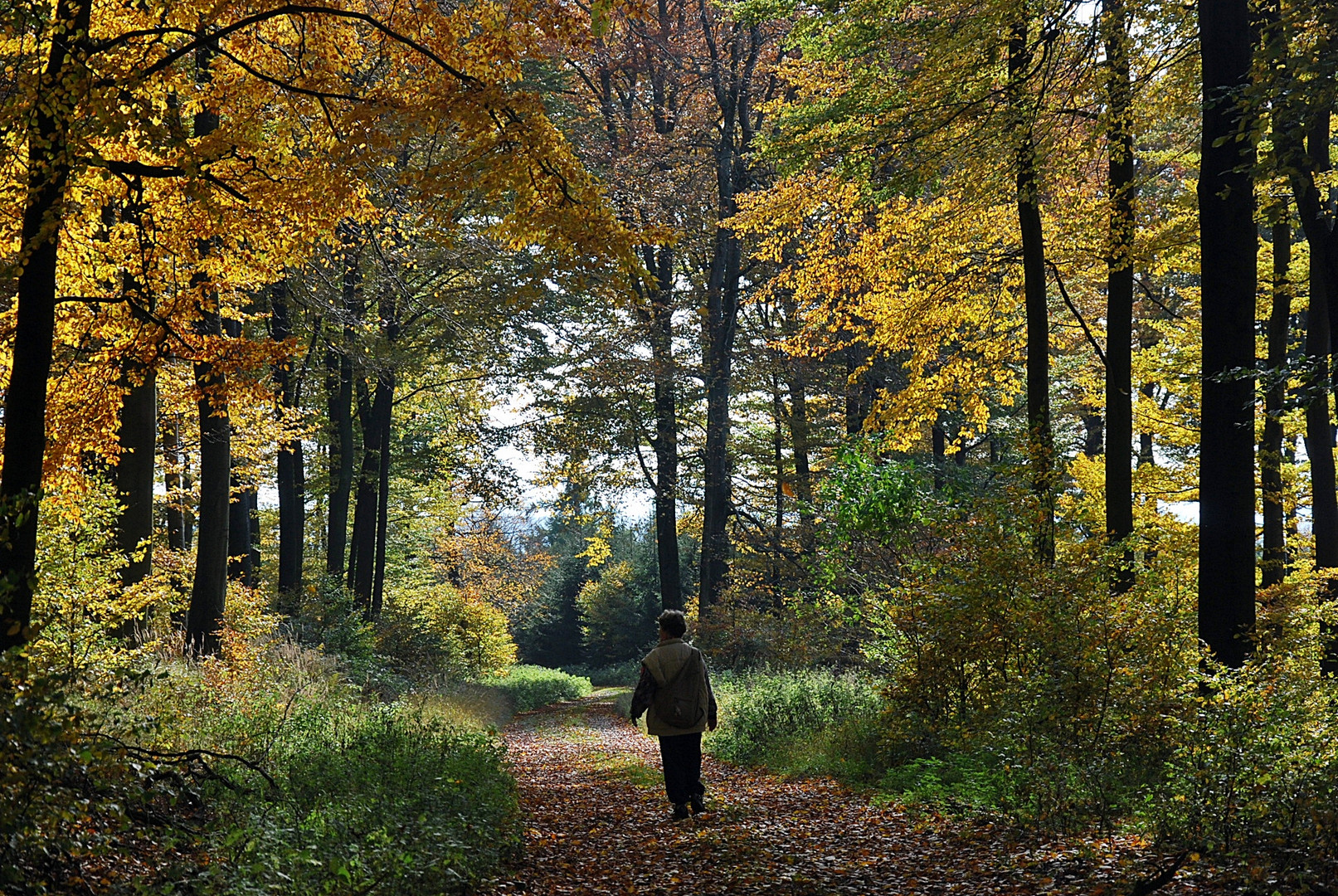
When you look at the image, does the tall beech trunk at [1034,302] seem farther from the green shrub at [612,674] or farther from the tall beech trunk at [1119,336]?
the green shrub at [612,674]

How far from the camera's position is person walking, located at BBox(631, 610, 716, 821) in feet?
28.0

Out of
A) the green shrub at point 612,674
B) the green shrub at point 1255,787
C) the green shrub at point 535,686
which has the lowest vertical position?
the green shrub at point 612,674

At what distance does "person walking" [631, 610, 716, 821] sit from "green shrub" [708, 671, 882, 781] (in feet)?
7.55

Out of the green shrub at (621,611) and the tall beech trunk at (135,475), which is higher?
the tall beech trunk at (135,475)

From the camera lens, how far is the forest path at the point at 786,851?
5.88 meters

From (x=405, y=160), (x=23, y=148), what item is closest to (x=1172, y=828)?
(x=23, y=148)

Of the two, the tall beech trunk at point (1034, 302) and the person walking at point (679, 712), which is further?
the tall beech trunk at point (1034, 302)

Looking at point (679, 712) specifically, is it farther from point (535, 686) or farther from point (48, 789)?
point (535, 686)

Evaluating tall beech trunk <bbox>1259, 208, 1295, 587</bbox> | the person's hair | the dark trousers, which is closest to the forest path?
the dark trousers

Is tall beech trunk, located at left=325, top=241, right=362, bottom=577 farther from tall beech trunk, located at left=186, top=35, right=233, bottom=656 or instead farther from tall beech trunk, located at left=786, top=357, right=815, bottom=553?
tall beech trunk, located at left=786, top=357, right=815, bottom=553

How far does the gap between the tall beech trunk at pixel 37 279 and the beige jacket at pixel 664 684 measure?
453cm

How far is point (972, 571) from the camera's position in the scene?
29.4 ft

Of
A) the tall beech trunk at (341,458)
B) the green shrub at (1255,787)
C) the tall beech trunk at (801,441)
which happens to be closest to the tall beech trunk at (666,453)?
the tall beech trunk at (801,441)

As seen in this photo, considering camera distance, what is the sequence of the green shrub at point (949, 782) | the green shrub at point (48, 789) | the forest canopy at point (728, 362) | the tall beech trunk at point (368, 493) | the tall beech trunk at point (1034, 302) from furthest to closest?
the tall beech trunk at point (368, 493) < the tall beech trunk at point (1034, 302) < the green shrub at point (949, 782) < the forest canopy at point (728, 362) < the green shrub at point (48, 789)
